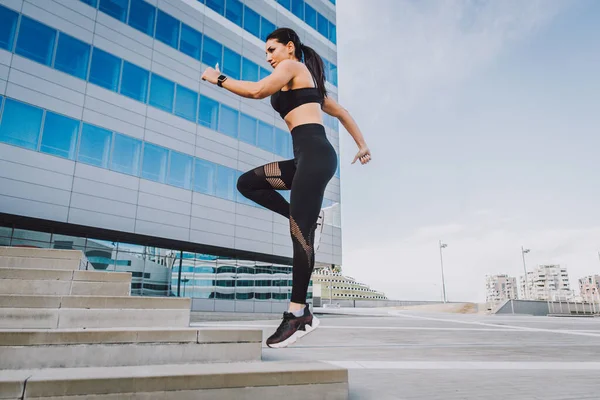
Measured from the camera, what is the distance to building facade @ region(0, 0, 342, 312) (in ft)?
49.9

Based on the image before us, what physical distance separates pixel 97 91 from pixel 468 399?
1865 cm

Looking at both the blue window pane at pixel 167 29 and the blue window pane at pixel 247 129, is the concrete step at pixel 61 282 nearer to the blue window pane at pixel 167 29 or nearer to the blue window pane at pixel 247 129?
the blue window pane at pixel 167 29

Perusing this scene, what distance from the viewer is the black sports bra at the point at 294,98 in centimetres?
254

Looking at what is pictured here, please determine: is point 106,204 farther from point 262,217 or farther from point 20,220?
point 262,217

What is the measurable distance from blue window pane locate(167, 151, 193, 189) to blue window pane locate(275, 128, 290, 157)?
21.3 ft

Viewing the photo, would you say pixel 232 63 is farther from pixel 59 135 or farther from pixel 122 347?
pixel 122 347

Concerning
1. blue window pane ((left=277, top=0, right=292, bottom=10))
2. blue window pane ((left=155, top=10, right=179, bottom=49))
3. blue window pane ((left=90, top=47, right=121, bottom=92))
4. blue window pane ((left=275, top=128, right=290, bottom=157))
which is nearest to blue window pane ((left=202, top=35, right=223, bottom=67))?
blue window pane ((left=155, top=10, right=179, bottom=49))

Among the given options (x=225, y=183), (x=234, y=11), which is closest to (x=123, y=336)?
(x=225, y=183)

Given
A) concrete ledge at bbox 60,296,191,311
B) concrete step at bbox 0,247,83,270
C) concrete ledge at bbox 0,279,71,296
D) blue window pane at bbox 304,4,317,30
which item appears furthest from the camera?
blue window pane at bbox 304,4,317,30

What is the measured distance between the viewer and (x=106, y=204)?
654 inches

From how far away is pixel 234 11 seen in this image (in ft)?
79.6

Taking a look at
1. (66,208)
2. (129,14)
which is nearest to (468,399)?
(66,208)

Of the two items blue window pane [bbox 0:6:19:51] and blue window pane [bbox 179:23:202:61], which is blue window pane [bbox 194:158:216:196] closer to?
blue window pane [bbox 179:23:202:61]

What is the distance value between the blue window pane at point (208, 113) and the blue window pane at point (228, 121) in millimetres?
370
